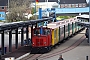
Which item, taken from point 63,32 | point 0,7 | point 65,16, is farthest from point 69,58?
point 0,7

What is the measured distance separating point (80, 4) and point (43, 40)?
296ft

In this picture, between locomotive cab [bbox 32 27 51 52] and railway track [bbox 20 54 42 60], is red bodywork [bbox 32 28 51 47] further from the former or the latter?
railway track [bbox 20 54 42 60]

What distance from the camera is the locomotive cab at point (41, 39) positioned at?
30.4 metres

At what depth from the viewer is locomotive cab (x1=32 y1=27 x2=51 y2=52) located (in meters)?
30.4

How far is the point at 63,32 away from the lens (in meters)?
40.5

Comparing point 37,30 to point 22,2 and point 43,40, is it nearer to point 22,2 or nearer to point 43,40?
point 43,40

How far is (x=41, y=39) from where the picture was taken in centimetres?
3048

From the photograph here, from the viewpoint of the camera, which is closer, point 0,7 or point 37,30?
point 37,30

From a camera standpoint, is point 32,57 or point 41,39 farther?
point 41,39

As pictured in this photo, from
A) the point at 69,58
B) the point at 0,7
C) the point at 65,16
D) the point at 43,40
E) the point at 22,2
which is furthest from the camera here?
the point at 0,7

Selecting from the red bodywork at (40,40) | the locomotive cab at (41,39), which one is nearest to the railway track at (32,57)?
the locomotive cab at (41,39)

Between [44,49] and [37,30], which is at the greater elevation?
[37,30]

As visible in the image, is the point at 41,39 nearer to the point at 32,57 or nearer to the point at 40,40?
the point at 40,40

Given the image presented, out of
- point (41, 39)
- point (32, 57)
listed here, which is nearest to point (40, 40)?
point (41, 39)
